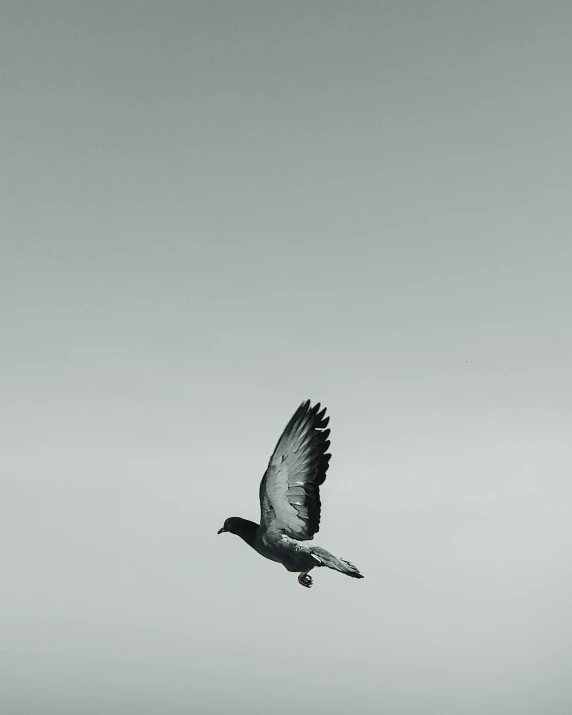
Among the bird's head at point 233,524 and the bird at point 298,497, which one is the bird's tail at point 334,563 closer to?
the bird at point 298,497

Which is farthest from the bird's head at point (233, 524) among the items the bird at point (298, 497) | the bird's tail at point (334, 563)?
the bird's tail at point (334, 563)

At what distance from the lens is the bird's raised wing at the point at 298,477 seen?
576 centimetres

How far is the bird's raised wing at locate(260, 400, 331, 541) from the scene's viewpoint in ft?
18.9

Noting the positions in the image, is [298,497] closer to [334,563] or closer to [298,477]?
[298,477]

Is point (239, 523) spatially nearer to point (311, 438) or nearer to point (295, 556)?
point (295, 556)

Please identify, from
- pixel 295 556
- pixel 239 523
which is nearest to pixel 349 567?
pixel 295 556

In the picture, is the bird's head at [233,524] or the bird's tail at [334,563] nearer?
the bird's tail at [334,563]

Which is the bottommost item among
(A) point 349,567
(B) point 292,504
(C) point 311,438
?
(A) point 349,567

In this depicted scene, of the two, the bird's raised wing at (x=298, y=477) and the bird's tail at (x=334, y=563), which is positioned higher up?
the bird's raised wing at (x=298, y=477)

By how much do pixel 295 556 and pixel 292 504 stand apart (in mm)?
410

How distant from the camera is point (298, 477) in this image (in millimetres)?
5871

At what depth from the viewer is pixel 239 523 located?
20.1 ft

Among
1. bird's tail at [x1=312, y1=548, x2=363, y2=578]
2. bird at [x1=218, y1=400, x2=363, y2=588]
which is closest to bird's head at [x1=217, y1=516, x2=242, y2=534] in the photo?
bird at [x1=218, y1=400, x2=363, y2=588]

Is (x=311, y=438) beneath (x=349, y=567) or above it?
above
